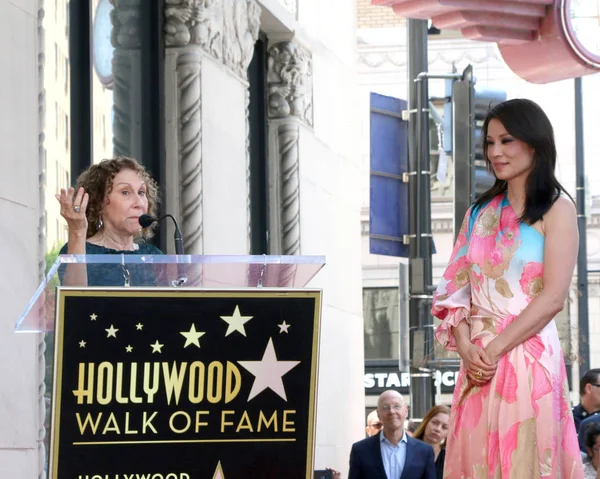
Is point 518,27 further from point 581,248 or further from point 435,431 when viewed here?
point 581,248

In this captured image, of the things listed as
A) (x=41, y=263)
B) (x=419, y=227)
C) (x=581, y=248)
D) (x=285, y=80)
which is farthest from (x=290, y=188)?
(x=581, y=248)

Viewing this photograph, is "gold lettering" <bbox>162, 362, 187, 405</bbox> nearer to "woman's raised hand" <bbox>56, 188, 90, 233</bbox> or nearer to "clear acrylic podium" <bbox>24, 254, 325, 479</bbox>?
"clear acrylic podium" <bbox>24, 254, 325, 479</bbox>

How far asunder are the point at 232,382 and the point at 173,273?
15.6 inches

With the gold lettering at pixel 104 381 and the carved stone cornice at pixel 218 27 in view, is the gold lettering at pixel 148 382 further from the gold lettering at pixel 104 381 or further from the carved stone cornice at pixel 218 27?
the carved stone cornice at pixel 218 27

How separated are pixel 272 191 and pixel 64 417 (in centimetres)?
863

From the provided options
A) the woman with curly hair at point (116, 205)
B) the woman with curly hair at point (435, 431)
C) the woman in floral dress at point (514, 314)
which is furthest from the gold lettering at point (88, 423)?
the woman with curly hair at point (435, 431)

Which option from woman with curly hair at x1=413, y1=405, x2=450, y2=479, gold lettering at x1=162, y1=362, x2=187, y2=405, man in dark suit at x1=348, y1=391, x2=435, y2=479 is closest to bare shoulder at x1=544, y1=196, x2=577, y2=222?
gold lettering at x1=162, y1=362, x2=187, y2=405

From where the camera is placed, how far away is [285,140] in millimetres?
12930

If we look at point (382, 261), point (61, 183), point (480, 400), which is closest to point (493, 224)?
point (480, 400)

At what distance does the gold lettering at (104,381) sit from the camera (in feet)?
14.7

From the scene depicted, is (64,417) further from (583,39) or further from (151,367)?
(583,39)

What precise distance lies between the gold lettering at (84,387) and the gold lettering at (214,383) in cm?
36

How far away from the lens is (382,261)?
114 ft

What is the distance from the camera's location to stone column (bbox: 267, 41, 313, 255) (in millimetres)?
Result: 12875
